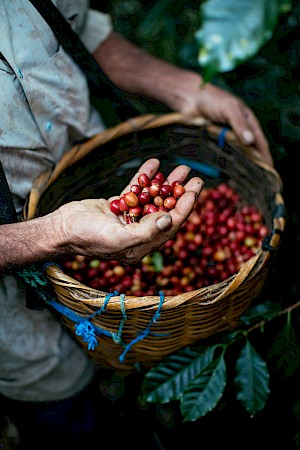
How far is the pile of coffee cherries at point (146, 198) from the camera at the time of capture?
1.41 meters

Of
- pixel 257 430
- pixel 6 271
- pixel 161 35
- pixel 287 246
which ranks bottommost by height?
pixel 257 430

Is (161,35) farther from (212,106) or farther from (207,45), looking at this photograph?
(207,45)

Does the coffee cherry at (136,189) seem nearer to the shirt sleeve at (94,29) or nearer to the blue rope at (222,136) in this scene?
the blue rope at (222,136)

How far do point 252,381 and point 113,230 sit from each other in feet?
2.29

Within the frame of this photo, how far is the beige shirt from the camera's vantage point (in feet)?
4.83

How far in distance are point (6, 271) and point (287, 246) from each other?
137 centimetres

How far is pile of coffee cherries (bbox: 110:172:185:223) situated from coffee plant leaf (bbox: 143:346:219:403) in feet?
1.66

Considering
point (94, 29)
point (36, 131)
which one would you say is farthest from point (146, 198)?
point (94, 29)

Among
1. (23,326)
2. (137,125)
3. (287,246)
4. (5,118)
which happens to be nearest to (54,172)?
(5,118)

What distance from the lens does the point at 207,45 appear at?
21.3 inches

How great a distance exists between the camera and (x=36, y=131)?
1.61 meters

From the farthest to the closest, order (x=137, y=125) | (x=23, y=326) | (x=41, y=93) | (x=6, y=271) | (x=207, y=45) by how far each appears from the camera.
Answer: (x=137, y=125), (x=23, y=326), (x=41, y=93), (x=6, y=271), (x=207, y=45)

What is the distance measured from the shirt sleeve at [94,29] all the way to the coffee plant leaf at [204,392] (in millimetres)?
1510

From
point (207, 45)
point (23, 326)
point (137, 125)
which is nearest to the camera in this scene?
point (207, 45)
